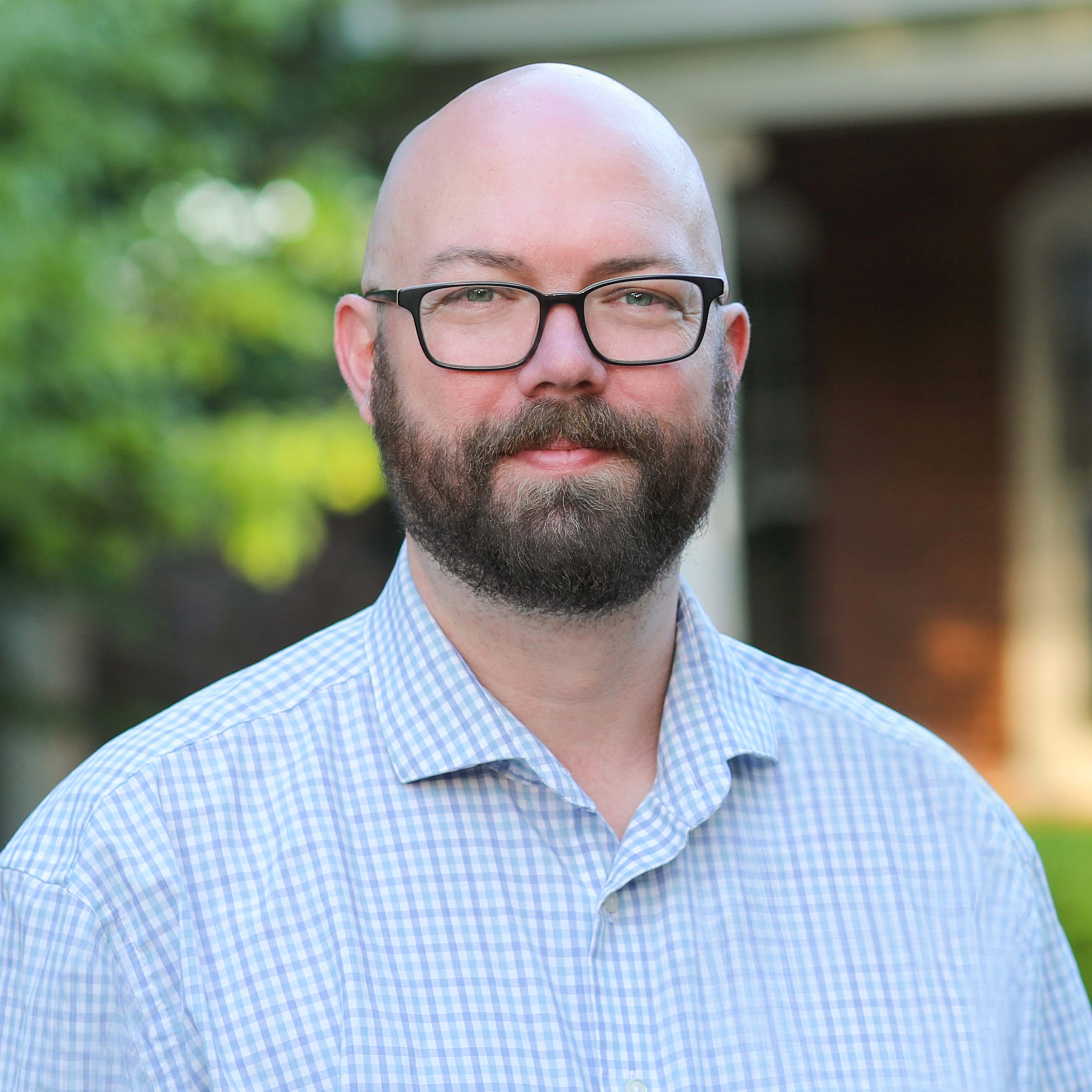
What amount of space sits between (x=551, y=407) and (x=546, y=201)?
0.23 metres

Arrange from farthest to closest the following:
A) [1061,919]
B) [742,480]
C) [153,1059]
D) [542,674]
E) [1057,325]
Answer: [742,480], [1057,325], [1061,919], [542,674], [153,1059]

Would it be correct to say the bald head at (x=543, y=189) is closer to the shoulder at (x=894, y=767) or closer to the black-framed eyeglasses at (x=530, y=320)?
the black-framed eyeglasses at (x=530, y=320)

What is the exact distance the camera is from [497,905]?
1.46m

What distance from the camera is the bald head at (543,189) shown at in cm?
153

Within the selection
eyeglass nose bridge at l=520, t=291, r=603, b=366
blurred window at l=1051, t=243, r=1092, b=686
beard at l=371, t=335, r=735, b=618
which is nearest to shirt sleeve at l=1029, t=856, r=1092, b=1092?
beard at l=371, t=335, r=735, b=618

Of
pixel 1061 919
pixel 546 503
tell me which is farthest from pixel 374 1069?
pixel 1061 919

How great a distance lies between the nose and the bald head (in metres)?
0.04

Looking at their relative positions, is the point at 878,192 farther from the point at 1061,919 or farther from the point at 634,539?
the point at 634,539

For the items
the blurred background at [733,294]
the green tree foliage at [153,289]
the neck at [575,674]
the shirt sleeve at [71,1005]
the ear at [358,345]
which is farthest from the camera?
the blurred background at [733,294]

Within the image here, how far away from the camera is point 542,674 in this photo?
162cm

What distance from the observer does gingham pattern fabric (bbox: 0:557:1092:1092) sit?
1.36 metres

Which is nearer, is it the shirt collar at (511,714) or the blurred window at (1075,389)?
the shirt collar at (511,714)

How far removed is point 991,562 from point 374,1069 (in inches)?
247

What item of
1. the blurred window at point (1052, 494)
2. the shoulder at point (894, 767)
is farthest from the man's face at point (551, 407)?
the blurred window at point (1052, 494)
